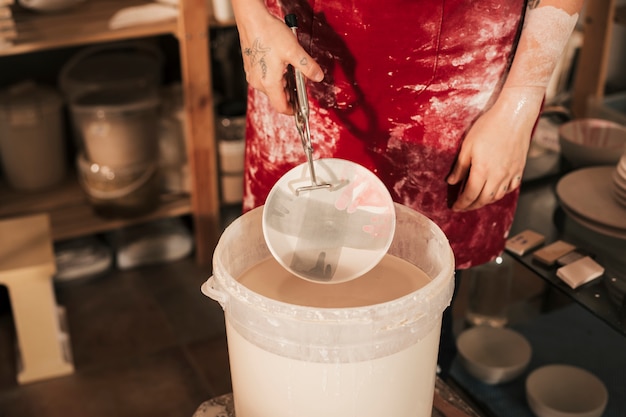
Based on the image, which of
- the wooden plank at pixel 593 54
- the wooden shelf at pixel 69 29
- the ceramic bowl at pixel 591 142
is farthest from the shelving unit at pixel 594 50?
the wooden shelf at pixel 69 29

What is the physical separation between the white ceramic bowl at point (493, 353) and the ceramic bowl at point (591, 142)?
0.41 metres

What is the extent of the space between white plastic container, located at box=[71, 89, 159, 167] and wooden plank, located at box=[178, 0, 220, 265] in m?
0.13

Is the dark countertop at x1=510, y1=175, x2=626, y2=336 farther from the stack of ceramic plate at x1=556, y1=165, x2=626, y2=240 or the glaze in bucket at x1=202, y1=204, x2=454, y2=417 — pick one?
the glaze in bucket at x1=202, y1=204, x2=454, y2=417

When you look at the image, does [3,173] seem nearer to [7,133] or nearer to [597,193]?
[7,133]

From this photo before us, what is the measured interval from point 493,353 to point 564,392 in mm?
173

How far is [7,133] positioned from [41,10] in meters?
0.35

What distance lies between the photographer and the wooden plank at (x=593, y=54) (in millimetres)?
2293

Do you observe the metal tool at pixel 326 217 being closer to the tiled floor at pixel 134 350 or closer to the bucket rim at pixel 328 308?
the bucket rim at pixel 328 308

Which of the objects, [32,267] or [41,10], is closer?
[32,267]

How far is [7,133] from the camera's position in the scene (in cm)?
201

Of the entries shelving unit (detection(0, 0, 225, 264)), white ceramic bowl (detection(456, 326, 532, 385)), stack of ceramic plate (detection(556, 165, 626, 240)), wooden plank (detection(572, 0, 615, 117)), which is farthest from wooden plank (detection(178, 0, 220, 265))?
wooden plank (detection(572, 0, 615, 117))

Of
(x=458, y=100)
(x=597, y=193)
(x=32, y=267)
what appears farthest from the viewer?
(x=32, y=267)

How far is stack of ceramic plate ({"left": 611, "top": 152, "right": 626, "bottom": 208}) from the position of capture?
4.27ft

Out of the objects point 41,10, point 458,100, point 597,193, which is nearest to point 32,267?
point 41,10
